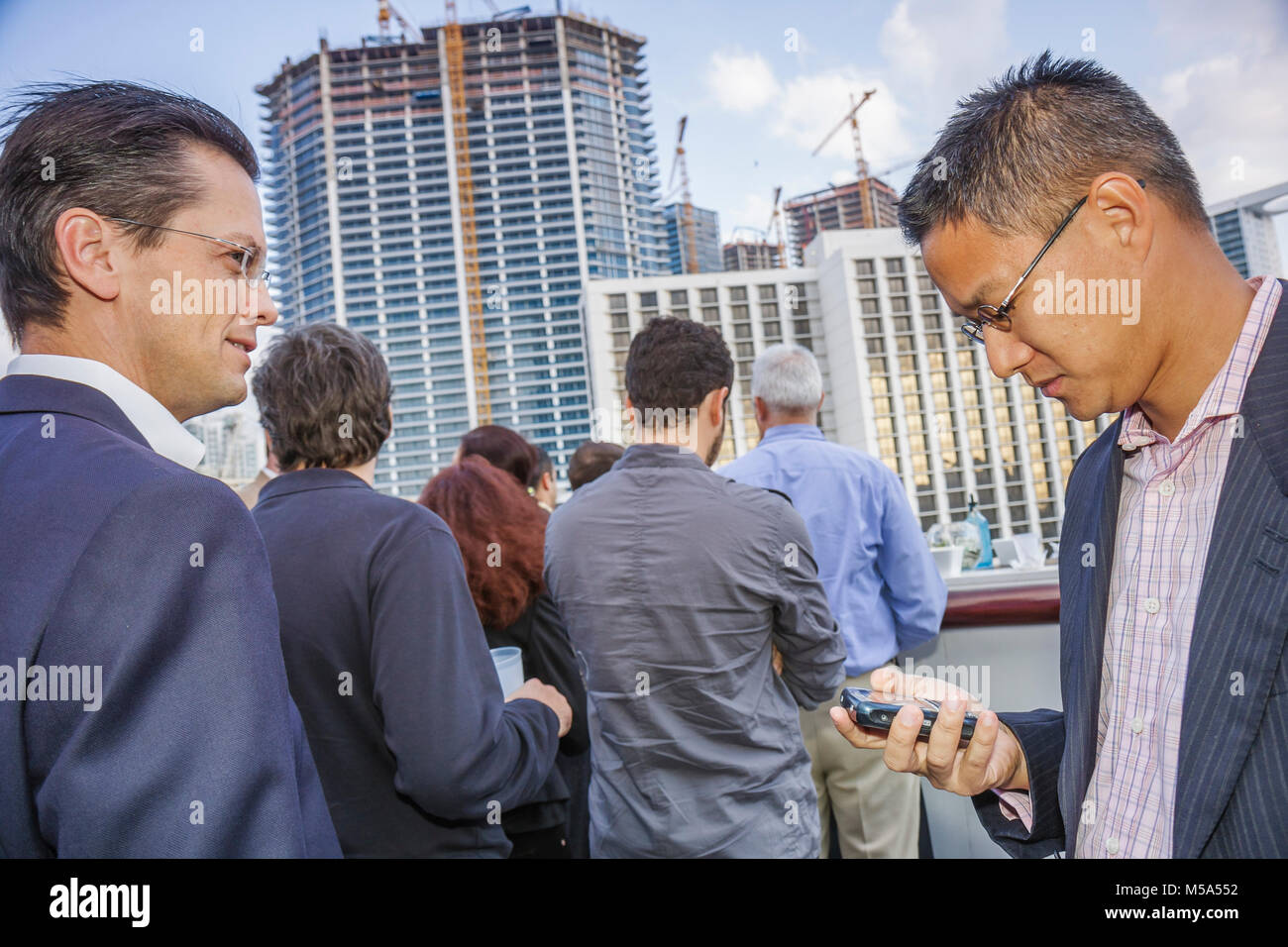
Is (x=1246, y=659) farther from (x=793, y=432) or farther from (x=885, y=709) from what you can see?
(x=793, y=432)

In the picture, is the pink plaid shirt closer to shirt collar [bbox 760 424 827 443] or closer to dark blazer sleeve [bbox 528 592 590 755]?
dark blazer sleeve [bbox 528 592 590 755]

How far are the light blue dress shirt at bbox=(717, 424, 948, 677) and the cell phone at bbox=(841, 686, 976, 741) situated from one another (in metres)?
1.37

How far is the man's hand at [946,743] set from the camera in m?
0.97

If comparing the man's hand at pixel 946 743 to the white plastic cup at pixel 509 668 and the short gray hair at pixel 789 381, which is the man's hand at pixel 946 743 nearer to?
the white plastic cup at pixel 509 668

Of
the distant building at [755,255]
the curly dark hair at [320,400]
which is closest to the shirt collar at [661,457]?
the curly dark hair at [320,400]

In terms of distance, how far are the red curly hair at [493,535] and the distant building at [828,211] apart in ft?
301

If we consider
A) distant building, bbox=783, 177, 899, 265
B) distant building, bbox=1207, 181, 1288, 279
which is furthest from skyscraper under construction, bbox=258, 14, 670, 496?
distant building, bbox=1207, 181, 1288, 279

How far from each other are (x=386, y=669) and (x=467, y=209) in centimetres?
8435

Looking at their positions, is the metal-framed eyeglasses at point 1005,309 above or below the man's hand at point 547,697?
above

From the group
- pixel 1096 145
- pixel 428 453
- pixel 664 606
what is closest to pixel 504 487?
pixel 664 606

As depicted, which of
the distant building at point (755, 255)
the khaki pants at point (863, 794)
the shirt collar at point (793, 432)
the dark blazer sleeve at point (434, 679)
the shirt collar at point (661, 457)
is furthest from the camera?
the distant building at point (755, 255)

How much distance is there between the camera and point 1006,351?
3.37 ft

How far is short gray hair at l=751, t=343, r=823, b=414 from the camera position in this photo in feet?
8.69

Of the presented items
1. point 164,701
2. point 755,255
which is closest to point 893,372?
point 755,255
